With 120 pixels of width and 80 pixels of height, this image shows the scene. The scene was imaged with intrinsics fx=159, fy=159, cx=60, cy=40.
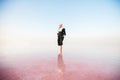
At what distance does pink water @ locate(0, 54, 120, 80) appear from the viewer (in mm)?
3373

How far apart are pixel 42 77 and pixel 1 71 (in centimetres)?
115

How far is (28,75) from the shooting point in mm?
3484

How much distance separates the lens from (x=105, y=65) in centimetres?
423

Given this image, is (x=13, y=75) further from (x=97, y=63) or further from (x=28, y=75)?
(x=97, y=63)

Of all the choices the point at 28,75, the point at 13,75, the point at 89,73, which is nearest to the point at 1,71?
the point at 13,75

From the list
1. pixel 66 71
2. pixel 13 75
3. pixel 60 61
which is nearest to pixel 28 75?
pixel 13 75

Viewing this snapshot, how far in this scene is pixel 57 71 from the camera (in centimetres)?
362

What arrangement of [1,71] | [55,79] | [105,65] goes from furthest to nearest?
[105,65] → [1,71] → [55,79]

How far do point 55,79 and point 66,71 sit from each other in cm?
50

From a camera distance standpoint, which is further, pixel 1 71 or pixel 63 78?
pixel 1 71

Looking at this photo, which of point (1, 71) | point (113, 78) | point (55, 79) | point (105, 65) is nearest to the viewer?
point (55, 79)

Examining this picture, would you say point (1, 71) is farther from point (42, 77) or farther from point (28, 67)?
point (42, 77)

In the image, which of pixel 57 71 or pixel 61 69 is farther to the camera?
pixel 61 69

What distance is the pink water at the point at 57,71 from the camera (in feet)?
11.1
